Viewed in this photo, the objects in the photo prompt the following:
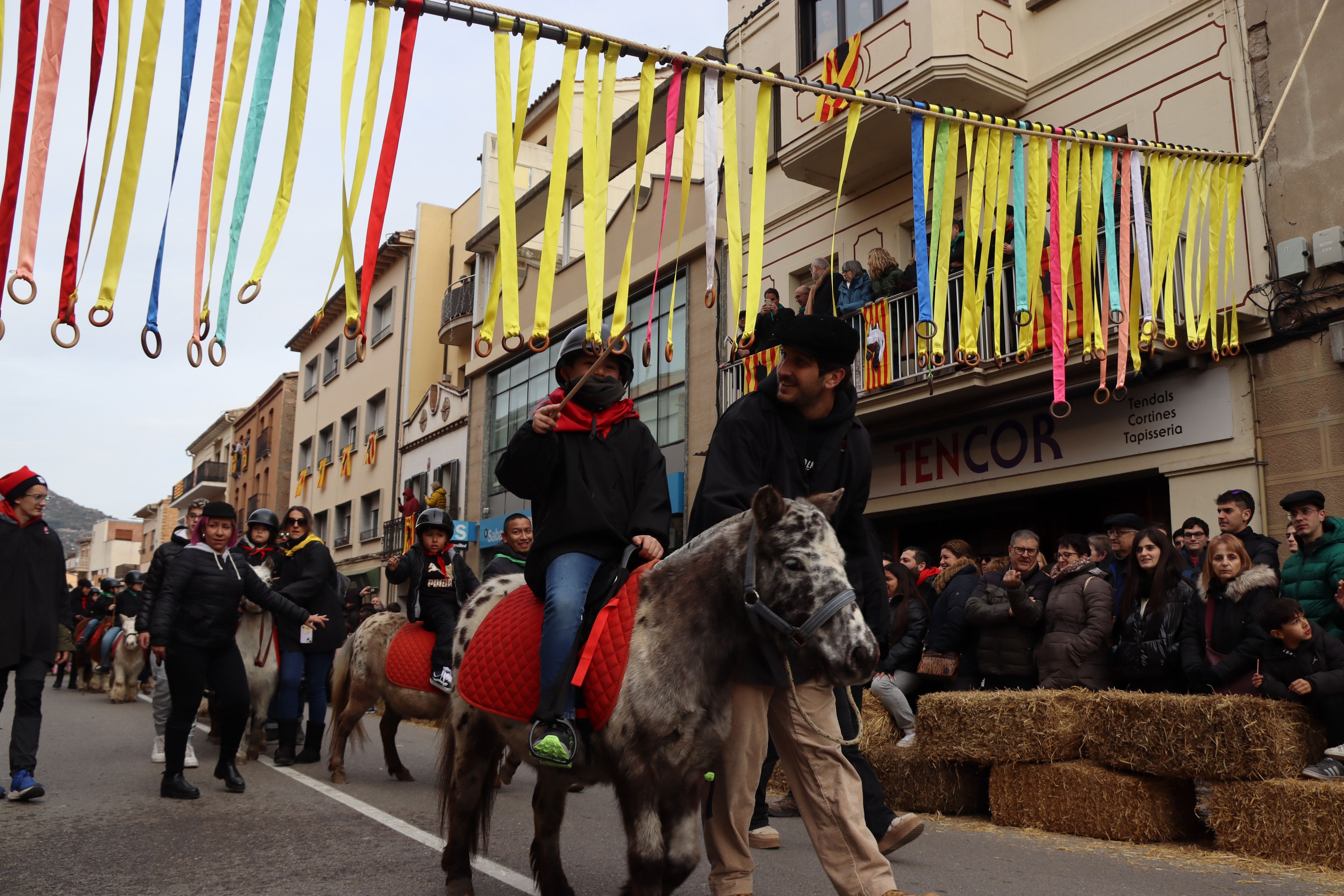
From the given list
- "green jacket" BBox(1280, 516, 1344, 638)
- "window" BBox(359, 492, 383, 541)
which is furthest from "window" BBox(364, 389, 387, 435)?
"green jacket" BBox(1280, 516, 1344, 638)

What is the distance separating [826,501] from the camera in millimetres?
3783

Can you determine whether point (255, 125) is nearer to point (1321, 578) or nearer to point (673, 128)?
point (673, 128)

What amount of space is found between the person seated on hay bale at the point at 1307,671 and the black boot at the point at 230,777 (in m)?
6.79

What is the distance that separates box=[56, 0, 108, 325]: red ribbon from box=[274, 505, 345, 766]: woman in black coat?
5423 mm

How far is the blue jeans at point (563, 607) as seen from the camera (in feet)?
12.7

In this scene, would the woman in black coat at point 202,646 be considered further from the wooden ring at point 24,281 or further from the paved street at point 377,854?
the wooden ring at point 24,281

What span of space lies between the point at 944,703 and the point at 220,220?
18.6 ft

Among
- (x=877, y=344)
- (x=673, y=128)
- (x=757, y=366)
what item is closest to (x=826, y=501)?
(x=673, y=128)

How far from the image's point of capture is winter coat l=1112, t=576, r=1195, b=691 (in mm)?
7531

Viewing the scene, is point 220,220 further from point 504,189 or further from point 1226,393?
point 1226,393

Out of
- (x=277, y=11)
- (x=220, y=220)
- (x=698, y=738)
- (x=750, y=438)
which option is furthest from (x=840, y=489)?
(x=277, y=11)

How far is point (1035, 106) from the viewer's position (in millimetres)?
14000

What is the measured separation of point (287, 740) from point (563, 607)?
657 centimetres

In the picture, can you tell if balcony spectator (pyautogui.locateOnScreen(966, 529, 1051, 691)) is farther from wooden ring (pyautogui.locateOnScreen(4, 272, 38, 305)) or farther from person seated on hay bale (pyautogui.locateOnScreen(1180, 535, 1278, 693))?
wooden ring (pyautogui.locateOnScreen(4, 272, 38, 305))
